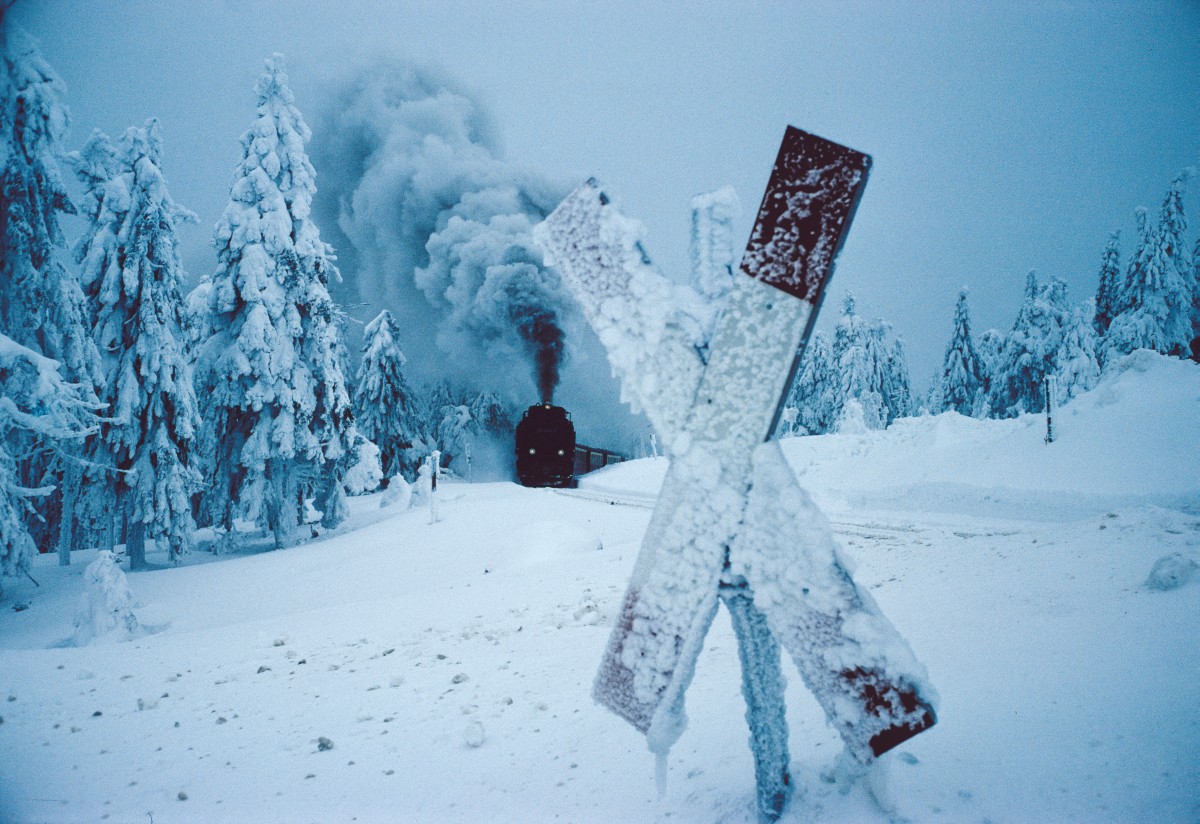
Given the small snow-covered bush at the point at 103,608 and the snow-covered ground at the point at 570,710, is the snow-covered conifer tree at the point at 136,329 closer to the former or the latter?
the snow-covered ground at the point at 570,710

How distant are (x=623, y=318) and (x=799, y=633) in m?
1.07

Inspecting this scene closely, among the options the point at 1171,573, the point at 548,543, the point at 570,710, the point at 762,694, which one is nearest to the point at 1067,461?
the point at 548,543

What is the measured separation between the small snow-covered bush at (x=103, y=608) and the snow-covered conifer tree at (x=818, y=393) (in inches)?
1368

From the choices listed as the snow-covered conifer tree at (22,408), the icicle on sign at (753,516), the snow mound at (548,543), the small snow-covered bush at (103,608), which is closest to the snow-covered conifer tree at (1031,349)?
the snow mound at (548,543)

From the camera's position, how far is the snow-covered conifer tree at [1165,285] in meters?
26.1

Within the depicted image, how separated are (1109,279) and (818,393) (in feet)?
51.6

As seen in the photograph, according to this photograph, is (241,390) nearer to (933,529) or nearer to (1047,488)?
(933,529)

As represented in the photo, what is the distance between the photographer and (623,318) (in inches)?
71.7

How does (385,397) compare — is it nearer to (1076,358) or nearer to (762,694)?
(762,694)

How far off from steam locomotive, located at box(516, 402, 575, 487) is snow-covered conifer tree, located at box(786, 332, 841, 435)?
18.9 metres

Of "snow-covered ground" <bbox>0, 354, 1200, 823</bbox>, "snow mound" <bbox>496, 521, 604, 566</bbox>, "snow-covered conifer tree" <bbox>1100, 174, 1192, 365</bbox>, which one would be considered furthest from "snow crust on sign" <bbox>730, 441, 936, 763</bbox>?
"snow-covered conifer tree" <bbox>1100, 174, 1192, 365</bbox>

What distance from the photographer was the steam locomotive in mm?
24516

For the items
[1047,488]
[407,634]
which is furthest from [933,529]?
[407,634]

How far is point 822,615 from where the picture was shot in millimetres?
1543
